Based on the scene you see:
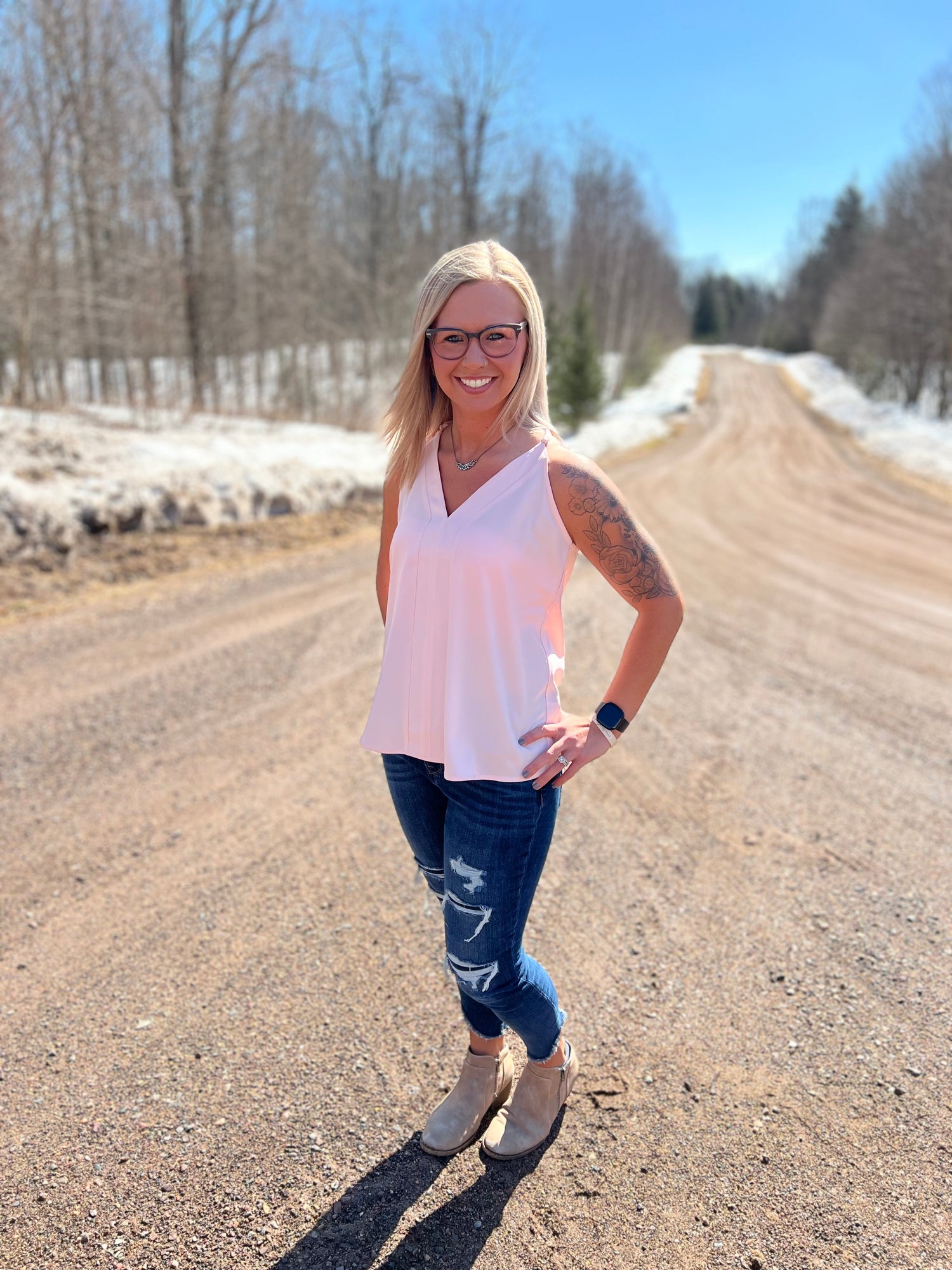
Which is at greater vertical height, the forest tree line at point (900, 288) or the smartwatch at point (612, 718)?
the forest tree line at point (900, 288)

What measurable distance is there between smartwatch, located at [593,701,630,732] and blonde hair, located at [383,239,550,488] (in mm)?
650

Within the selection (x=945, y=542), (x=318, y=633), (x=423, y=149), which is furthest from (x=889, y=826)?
(x=423, y=149)

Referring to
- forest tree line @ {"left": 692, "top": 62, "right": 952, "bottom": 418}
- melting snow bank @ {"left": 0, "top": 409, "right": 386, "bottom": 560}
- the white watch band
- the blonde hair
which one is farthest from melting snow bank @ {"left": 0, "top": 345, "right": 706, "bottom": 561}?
forest tree line @ {"left": 692, "top": 62, "right": 952, "bottom": 418}

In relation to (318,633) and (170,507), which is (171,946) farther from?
(170,507)

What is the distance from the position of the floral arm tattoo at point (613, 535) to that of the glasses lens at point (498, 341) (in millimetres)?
276

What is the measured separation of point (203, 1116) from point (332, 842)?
144 cm

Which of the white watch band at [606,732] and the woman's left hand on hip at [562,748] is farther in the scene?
the white watch band at [606,732]

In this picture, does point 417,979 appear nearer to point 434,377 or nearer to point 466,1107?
point 466,1107

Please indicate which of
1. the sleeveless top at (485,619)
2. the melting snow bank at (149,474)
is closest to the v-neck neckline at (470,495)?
the sleeveless top at (485,619)

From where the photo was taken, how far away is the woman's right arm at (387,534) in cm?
199

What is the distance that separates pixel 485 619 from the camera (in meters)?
1.64

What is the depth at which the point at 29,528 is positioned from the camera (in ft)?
24.0

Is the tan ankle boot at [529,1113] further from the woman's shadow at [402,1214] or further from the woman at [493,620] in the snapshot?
the woman at [493,620]

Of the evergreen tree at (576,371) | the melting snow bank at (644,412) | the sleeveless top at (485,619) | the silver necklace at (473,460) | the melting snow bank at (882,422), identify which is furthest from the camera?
the evergreen tree at (576,371)
